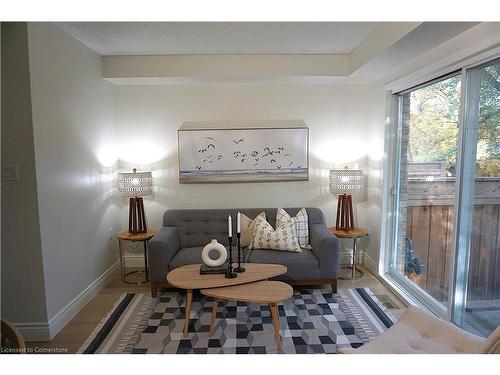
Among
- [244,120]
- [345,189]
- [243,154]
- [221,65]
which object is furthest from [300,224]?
[221,65]

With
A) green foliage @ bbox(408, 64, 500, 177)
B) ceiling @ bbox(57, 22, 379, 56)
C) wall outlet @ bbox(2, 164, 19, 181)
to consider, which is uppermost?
ceiling @ bbox(57, 22, 379, 56)

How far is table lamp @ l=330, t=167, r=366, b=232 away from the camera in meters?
3.47

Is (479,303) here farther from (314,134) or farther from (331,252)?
(314,134)

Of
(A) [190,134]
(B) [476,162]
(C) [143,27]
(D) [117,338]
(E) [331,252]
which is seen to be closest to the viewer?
(B) [476,162]

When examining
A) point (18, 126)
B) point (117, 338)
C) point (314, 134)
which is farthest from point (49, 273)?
point (314, 134)

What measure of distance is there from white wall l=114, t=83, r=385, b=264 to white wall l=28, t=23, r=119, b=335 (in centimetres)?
37

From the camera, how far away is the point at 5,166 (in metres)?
2.24

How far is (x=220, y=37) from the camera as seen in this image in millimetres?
2820

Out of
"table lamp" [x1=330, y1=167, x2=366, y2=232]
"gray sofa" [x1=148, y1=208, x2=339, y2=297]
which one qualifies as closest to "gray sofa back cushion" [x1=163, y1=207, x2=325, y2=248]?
"gray sofa" [x1=148, y1=208, x2=339, y2=297]

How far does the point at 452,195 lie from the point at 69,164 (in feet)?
10.5

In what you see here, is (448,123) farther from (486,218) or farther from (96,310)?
(96,310)

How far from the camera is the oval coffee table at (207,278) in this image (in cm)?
234

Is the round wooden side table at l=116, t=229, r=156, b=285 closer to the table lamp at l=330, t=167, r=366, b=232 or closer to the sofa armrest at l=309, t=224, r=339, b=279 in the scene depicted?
the sofa armrest at l=309, t=224, r=339, b=279
